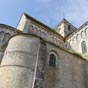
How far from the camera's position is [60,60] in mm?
13523

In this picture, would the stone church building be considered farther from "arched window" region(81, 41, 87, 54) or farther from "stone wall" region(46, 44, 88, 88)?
"arched window" region(81, 41, 87, 54)

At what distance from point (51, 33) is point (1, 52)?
1160cm

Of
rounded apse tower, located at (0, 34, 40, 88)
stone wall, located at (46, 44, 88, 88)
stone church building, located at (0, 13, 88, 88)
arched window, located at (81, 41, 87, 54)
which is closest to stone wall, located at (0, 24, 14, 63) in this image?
stone church building, located at (0, 13, 88, 88)

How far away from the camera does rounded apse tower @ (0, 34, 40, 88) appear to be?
9867 mm

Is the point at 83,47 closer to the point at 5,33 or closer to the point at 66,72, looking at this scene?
the point at 66,72

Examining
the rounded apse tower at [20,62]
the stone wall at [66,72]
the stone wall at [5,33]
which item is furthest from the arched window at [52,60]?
the stone wall at [5,33]

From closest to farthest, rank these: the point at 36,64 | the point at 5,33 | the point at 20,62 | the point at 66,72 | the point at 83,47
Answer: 1. the point at 20,62
2. the point at 36,64
3. the point at 66,72
4. the point at 5,33
5. the point at 83,47

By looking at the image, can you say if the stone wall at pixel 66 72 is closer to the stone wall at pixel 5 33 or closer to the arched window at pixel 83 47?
the arched window at pixel 83 47

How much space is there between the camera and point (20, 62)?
10.9 meters

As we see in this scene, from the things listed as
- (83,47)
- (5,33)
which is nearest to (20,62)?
(5,33)

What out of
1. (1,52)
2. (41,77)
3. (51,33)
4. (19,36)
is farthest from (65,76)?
(51,33)

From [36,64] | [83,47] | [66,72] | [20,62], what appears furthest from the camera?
[83,47]

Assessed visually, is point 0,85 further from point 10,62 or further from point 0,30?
point 0,30

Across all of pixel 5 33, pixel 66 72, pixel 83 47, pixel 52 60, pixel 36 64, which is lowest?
pixel 66 72
